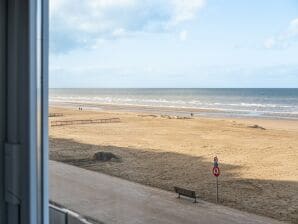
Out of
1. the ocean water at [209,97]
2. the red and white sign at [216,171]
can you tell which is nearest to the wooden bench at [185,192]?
the red and white sign at [216,171]

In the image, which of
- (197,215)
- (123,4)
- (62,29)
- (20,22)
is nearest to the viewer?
(20,22)

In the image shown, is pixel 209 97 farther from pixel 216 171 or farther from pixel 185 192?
pixel 216 171

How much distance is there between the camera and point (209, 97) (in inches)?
82.7

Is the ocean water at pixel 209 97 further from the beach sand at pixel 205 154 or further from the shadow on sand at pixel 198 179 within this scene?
the shadow on sand at pixel 198 179

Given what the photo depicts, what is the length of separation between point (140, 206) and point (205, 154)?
1.23 m

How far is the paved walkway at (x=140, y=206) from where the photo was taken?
157 cm

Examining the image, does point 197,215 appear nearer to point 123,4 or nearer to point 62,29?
point 123,4

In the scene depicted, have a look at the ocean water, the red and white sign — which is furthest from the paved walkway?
the red and white sign

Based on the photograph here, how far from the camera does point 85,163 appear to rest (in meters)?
1.79

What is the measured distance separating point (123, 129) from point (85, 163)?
3.16 ft

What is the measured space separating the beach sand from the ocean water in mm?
92

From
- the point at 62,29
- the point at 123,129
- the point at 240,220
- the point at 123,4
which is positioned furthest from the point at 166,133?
the point at 62,29

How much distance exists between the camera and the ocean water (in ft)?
3.42

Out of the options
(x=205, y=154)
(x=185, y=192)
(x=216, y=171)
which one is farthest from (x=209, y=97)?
(x=205, y=154)
